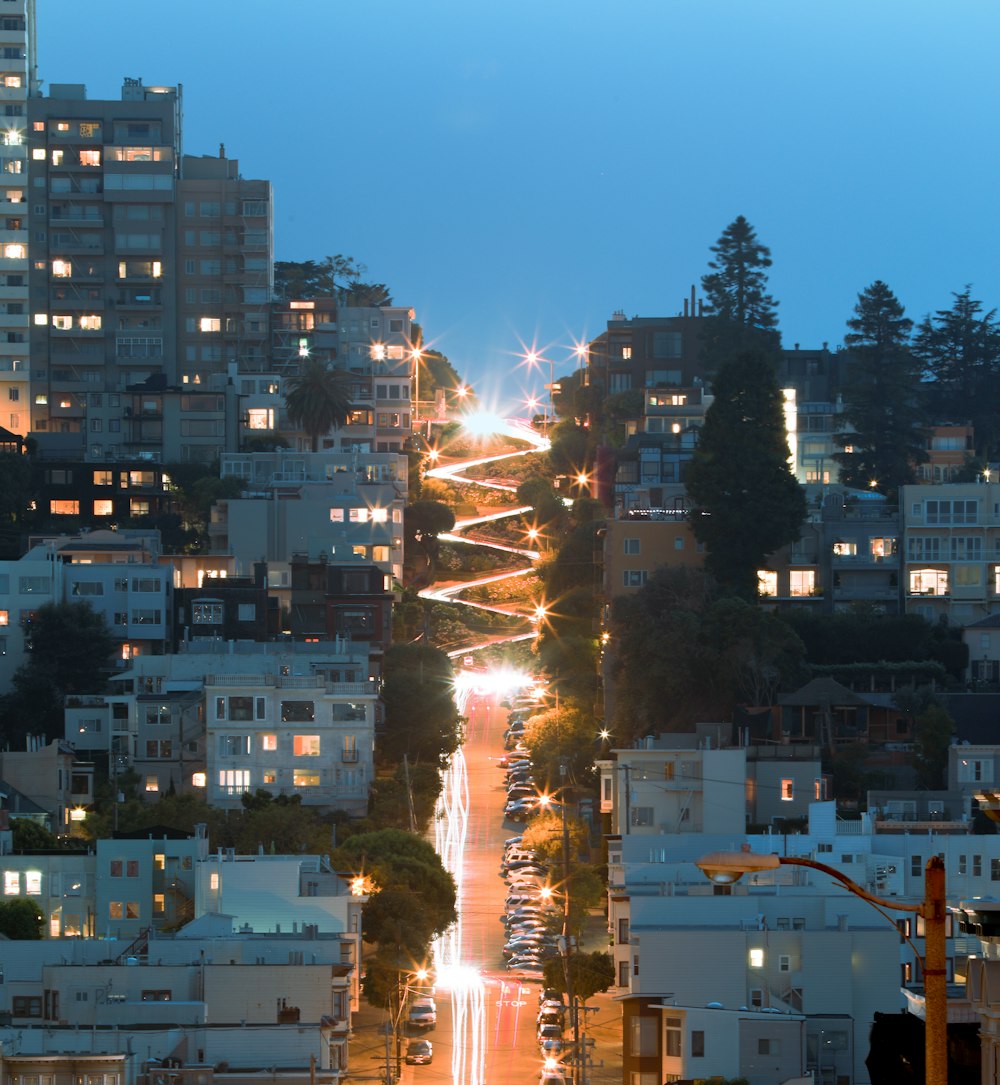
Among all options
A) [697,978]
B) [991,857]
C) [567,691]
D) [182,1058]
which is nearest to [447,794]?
[567,691]

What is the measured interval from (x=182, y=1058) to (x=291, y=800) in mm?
29373

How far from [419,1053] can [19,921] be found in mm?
14005

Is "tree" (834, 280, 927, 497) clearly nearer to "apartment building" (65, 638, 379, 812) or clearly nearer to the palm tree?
the palm tree

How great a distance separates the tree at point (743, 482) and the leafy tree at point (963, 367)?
2969cm

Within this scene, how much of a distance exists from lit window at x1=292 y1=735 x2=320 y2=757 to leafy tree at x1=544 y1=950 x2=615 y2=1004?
62.0 feet

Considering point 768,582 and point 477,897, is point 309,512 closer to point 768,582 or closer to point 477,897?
point 768,582

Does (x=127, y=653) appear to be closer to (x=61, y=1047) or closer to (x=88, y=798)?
(x=88, y=798)

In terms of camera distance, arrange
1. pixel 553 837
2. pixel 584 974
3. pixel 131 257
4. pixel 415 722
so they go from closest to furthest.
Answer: pixel 584 974 → pixel 553 837 → pixel 415 722 → pixel 131 257

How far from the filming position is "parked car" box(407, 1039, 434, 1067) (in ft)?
203

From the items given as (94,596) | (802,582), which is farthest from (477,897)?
(94,596)

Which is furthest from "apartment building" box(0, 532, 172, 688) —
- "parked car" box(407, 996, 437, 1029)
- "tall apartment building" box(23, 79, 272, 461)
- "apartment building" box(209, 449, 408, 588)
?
"parked car" box(407, 996, 437, 1029)

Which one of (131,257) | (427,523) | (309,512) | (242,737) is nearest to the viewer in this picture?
(242,737)

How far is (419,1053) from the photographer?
62188 millimetres

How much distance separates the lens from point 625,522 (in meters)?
97.7
